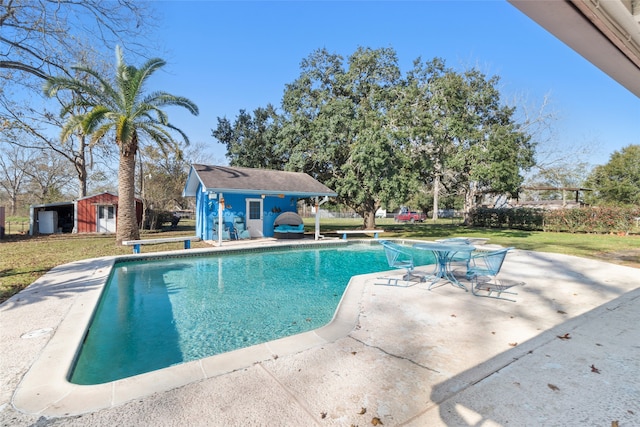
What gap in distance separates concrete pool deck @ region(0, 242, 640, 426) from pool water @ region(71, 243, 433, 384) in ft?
2.15

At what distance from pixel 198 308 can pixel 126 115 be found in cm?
1199

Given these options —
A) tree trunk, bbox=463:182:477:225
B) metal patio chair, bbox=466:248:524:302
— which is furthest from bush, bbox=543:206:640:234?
metal patio chair, bbox=466:248:524:302

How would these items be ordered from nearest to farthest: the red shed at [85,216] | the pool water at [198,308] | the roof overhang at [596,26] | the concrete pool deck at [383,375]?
1. the roof overhang at [596,26]
2. the concrete pool deck at [383,375]
3. the pool water at [198,308]
4. the red shed at [85,216]

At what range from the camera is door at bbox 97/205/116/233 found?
2244cm

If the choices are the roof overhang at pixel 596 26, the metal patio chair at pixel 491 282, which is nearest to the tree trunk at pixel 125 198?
the metal patio chair at pixel 491 282

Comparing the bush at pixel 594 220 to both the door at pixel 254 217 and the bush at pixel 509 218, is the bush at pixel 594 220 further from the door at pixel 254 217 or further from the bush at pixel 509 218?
the door at pixel 254 217

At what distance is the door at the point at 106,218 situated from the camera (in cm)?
2244

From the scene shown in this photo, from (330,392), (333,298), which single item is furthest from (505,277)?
(330,392)

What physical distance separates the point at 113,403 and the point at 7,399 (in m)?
1.01

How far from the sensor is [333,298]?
7266mm

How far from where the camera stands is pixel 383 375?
10.5 feet

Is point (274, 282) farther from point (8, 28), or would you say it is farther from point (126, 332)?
point (8, 28)

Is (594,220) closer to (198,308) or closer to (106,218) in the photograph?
(198,308)

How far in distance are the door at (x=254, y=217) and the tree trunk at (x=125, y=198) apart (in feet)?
18.9
